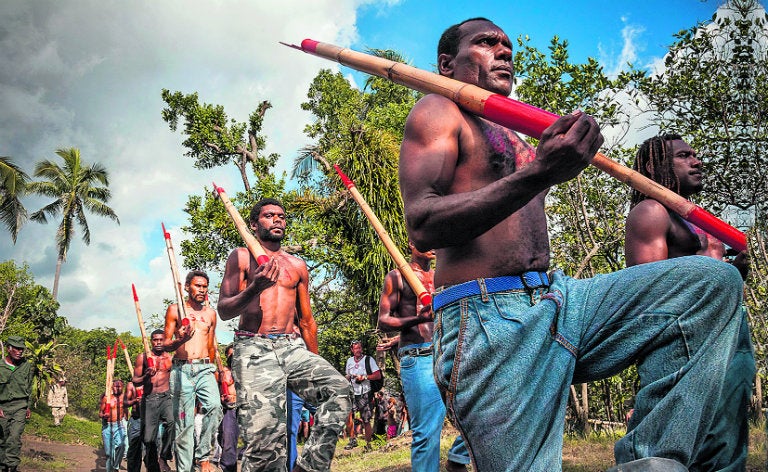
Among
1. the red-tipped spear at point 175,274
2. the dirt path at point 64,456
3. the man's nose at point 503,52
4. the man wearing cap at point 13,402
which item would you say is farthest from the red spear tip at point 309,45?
the dirt path at point 64,456

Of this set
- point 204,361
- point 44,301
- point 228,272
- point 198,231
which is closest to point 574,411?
point 204,361

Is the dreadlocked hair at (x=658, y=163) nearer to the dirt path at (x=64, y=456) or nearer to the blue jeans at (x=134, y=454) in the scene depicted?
the blue jeans at (x=134, y=454)

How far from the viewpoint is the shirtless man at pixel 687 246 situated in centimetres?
277

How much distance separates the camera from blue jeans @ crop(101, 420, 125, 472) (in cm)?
1313

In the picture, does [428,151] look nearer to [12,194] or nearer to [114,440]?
[114,440]

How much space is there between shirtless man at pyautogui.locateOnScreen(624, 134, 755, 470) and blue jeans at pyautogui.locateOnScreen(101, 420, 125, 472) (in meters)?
12.0

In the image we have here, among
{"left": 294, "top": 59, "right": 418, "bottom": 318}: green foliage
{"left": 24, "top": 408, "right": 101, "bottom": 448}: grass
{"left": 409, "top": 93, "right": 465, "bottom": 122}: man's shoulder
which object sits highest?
{"left": 294, "top": 59, "right": 418, "bottom": 318}: green foliage

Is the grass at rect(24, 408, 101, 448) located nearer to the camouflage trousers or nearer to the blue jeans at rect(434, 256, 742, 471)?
the camouflage trousers

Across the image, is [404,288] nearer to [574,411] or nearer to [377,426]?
[574,411]

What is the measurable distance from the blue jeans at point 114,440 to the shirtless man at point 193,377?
537cm

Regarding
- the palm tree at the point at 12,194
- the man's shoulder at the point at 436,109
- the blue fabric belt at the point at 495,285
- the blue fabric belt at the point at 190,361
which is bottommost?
the blue fabric belt at the point at 190,361

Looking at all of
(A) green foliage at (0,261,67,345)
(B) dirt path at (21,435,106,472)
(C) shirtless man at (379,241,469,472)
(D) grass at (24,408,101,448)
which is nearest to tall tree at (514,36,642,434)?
(C) shirtless man at (379,241,469,472)

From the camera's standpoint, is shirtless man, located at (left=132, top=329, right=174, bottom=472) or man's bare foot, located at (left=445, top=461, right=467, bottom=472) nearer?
man's bare foot, located at (left=445, top=461, right=467, bottom=472)

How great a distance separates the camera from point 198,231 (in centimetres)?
2116
